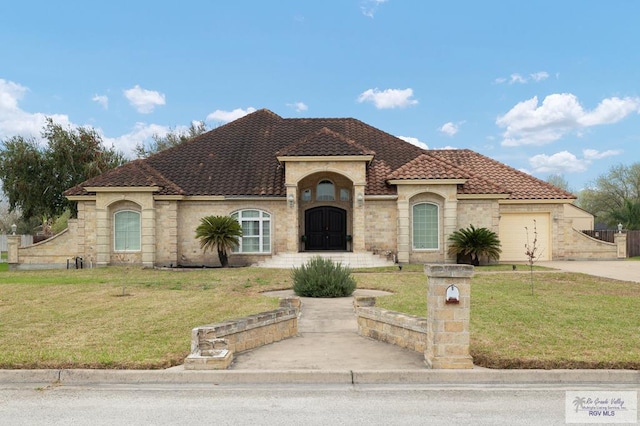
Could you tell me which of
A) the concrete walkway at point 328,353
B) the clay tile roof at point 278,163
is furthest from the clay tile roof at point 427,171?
the concrete walkway at point 328,353

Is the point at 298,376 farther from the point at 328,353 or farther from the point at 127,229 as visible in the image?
the point at 127,229

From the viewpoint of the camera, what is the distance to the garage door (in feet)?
86.6

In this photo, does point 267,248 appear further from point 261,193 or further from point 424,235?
point 424,235

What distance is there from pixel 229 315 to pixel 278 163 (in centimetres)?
1598

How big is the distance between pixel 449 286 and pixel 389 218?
17123 millimetres

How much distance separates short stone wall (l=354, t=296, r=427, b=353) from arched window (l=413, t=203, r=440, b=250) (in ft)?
47.7

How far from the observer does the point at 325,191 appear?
84.4 feet

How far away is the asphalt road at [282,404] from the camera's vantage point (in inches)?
211

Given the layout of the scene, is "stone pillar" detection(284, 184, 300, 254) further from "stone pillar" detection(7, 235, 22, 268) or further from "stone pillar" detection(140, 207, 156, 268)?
"stone pillar" detection(7, 235, 22, 268)

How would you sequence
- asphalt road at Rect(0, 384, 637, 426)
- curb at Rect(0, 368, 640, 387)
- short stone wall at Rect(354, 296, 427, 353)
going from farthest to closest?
short stone wall at Rect(354, 296, 427, 353) → curb at Rect(0, 368, 640, 387) → asphalt road at Rect(0, 384, 637, 426)

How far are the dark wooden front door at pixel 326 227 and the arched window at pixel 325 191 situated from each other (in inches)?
20.3

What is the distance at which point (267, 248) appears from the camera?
80.2 ft

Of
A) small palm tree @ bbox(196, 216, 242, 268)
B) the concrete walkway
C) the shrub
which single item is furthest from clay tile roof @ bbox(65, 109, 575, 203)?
the concrete walkway

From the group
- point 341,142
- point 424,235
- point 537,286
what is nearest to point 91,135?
point 341,142
